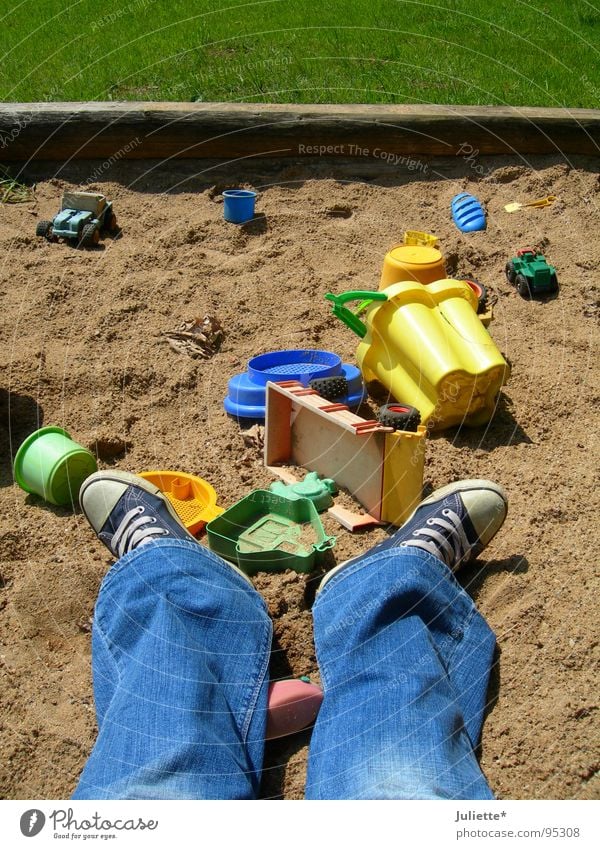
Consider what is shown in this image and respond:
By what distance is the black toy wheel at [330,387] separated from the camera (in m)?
2.03

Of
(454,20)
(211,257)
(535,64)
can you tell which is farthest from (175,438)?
(454,20)

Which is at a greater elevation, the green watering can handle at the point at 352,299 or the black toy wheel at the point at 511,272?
the green watering can handle at the point at 352,299

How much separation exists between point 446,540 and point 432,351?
55 centimetres

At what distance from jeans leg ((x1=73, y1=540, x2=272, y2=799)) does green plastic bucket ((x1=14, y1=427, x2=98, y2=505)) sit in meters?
0.35

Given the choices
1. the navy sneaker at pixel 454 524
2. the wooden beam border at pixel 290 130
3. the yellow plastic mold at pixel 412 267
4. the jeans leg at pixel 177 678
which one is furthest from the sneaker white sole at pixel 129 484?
the wooden beam border at pixel 290 130

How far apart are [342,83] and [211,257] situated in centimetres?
114

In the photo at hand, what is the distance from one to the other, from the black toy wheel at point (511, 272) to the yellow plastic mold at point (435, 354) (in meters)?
0.40

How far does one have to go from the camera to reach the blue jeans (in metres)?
1.18

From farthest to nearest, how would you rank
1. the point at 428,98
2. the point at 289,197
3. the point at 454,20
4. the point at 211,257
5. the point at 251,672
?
the point at 454,20 → the point at 428,98 → the point at 289,197 → the point at 211,257 → the point at 251,672

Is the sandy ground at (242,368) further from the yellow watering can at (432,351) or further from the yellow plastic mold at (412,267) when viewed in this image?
the yellow plastic mold at (412,267)

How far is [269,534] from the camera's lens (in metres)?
1.78

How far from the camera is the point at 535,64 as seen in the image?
3.67m

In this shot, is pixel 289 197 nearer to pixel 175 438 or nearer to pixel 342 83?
pixel 342 83

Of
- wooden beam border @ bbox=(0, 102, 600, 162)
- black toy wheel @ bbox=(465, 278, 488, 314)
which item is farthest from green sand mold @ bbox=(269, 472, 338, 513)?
wooden beam border @ bbox=(0, 102, 600, 162)
